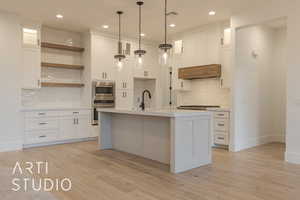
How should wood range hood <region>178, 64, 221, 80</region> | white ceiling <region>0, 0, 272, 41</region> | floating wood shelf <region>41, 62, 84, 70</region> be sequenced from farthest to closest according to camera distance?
floating wood shelf <region>41, 62, 84, 70</region> → wood range hood <region>178, 64, 221, 80</region> → white ceiling <region>0, 0, 272, 41</region>

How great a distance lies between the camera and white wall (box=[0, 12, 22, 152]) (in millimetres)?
4852

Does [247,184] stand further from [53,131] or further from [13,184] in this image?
[53,131]

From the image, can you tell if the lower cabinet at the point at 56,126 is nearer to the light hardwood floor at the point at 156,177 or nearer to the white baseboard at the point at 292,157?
the light hardwood floor at the point at 156,177

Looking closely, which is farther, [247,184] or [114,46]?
[114,46]

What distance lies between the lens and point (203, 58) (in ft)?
19.3

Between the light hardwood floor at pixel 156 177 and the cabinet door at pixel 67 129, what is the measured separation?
0.98m

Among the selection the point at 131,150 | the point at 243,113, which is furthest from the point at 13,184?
the point at 243,113

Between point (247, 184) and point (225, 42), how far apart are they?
3.47 metres

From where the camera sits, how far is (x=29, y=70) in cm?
538

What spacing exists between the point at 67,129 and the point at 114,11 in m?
3.00

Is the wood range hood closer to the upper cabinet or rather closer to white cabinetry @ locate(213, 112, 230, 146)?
white cabinetry @ locate(213, 112, 230, 146)

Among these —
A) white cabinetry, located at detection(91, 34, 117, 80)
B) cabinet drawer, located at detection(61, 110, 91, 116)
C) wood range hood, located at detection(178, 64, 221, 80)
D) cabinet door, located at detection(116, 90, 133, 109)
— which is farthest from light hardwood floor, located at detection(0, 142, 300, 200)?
white cabinetry, located at detection(91, 34, 117, 80)

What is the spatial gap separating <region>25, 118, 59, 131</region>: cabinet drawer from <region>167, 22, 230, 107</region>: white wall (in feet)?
11.2

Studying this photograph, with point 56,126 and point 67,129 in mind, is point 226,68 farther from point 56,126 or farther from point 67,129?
point 56,126
